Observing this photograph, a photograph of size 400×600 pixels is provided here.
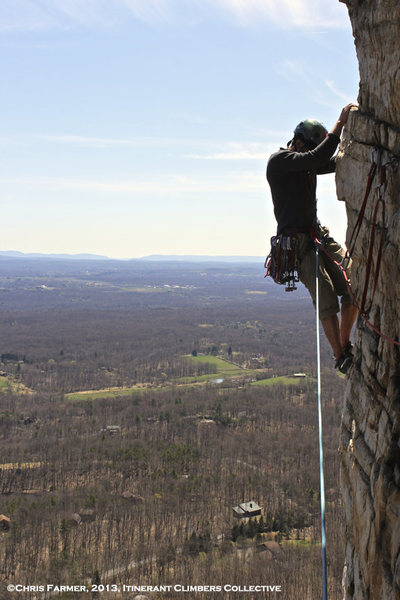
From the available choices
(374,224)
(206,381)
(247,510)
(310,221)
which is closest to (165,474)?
(247,510)

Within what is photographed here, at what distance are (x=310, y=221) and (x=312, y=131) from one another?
807 mm

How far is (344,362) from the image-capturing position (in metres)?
4.86

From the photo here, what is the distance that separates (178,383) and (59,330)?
54.0m

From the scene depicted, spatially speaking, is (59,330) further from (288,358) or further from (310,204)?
(310,204)

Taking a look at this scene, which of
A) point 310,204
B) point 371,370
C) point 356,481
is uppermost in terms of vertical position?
point 310,204

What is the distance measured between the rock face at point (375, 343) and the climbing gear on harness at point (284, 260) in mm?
778

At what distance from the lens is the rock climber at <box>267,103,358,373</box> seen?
485 cm

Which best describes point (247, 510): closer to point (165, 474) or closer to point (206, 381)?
point (165, 474)

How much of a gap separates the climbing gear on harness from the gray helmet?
88 centimetres

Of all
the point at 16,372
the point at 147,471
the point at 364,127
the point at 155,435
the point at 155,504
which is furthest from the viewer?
the point at 16,372

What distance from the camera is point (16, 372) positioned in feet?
306

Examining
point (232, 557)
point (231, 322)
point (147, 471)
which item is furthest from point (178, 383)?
point (231, 322)

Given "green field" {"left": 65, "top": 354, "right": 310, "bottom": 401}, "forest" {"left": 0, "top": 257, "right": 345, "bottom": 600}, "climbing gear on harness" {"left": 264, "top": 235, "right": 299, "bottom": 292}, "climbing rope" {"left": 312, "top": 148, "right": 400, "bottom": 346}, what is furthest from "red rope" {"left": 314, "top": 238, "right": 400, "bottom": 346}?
"green field" {"left": 65, "top": 354, "right": 310, "bottom": 401}

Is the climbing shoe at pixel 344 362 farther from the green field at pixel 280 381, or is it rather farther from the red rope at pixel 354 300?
the green field at pixel 280 381
